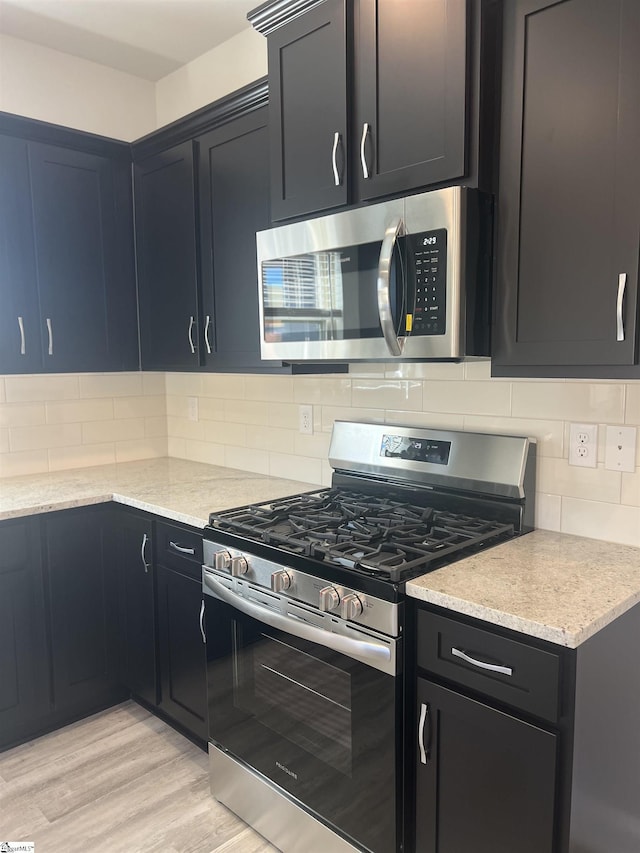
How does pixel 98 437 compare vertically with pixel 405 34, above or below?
below

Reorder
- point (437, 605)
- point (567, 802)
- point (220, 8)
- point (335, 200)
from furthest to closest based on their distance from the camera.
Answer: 1. point (220, 8)
2. point (335, 200)
3. point (437, 605)
4. point (567, 802)

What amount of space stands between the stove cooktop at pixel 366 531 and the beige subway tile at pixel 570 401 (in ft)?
1.14

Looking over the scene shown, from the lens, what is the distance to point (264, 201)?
2246 mm

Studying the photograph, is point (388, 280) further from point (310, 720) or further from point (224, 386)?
point (224, 386)

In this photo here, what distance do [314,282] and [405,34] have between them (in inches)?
27.4

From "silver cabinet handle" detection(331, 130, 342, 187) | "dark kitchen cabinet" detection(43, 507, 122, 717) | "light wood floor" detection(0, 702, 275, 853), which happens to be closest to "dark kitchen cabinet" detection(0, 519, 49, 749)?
"dark kitchen cabinet" detection(43, 507, 122, 717)

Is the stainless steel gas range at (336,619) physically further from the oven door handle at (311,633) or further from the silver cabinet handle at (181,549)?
the silver cabinet handle at (181,549)

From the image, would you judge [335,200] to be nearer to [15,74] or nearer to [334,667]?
[334,667]

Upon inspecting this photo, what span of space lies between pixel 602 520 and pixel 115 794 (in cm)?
181

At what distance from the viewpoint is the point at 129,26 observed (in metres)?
2.62

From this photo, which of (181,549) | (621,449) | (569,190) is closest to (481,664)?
(621,449)

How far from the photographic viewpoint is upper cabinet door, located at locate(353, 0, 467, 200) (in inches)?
62.9

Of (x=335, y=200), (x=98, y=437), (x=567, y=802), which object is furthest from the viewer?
(x=98, y=437)

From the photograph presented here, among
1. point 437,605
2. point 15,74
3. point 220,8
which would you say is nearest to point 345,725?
point 437,605
